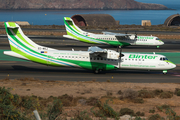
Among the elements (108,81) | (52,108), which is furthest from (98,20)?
(52,108)

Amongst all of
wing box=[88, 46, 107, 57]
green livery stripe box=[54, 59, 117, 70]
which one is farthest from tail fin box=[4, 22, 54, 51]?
wing box=[88, 46, 107, 57]

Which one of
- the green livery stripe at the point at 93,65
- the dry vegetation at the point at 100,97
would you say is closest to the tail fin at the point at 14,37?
the dry vegetation at the point at 100,97

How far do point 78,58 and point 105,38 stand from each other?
24126mm

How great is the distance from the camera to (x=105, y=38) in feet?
186

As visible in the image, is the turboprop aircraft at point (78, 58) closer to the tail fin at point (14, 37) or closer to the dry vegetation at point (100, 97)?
the tail fin at point (14, 37)

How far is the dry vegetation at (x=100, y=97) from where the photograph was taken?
698 inches

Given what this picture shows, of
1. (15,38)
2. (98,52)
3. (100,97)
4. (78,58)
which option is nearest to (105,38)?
(78,58)

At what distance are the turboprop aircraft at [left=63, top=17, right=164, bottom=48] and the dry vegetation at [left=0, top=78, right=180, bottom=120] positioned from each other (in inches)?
1068

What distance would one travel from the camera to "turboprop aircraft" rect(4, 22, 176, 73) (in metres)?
32.8

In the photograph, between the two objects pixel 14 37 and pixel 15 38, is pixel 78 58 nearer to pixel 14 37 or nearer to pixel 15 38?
pixel 15 38

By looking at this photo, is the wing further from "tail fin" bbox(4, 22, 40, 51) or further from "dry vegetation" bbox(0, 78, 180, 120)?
"tail fin" bbox(4, 22, 40, 51)

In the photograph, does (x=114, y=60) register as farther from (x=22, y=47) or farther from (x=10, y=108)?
(x=10, y=108)

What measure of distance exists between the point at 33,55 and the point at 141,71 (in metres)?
16.0

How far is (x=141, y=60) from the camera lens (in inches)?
1330
